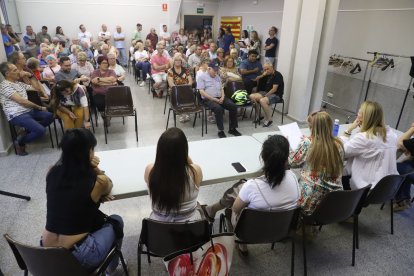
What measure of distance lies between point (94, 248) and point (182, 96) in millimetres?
3404

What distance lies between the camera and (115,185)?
78.2 inches

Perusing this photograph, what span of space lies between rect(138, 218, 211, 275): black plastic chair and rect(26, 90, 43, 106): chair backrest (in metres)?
3.30

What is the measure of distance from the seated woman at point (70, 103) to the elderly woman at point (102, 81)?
0.54 metres

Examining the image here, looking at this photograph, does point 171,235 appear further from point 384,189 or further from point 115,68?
point 115,68

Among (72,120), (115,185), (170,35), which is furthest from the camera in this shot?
(170,35)

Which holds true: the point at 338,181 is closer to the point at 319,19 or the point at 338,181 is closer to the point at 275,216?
the point at 275,216

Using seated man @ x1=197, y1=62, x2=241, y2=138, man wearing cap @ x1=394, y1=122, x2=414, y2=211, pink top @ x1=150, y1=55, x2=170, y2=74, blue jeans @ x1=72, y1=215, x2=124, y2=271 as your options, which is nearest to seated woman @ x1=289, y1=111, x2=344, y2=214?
man wearing cap @ x1=394, y1=122, x2=414, y2=211

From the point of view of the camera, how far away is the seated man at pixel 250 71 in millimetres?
5547

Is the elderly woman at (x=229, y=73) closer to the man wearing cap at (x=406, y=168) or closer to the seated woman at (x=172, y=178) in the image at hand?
the man wearing cap at (x=406, y=168)

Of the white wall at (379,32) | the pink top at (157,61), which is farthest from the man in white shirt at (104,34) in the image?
the white wall at (379,32)

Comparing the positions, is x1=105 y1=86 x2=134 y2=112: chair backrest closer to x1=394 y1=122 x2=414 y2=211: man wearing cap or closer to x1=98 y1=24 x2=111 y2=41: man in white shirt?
x1=394 y1=122 x2=414 y2=211: man wearing cap

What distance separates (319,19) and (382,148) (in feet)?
9.97

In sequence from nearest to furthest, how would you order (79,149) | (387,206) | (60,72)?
(79,149), (387,206), (60,72)

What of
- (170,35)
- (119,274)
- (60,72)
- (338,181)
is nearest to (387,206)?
(338,181)
